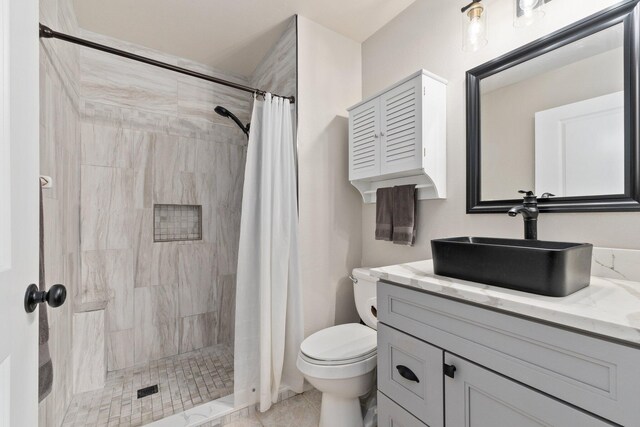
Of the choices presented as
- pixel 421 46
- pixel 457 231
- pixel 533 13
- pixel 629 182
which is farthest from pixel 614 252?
pixel 421 46

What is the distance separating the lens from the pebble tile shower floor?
1613 millimetres

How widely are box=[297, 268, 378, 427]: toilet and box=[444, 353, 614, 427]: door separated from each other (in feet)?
1.74

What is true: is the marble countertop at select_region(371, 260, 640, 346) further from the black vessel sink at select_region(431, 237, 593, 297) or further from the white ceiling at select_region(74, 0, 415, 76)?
the white ceiling at select_region(74, 0, 415, 76)

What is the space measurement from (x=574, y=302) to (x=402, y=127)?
1107mm

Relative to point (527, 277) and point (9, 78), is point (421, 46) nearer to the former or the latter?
point (527, 277)

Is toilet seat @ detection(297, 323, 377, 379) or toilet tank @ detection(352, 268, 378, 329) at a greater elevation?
toilet tank @ detection(352, 268, 378, 329)

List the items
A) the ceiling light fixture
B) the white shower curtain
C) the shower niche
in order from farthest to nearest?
the shower niche → the white shower curtain → the ceiling light fixture

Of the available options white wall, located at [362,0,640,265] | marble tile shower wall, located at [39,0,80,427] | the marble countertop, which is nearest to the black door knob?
marble tile shower wall, located at [39,0,80,427]

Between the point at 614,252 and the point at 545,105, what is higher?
the point at 545,105

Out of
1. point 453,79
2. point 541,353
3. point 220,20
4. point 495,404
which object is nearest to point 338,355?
point 495,404

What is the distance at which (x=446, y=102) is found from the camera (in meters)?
1.52

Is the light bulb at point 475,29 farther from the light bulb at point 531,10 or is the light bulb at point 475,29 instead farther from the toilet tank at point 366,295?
the toilet tank at point 366,295

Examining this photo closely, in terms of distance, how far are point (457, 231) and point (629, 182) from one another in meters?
0.64

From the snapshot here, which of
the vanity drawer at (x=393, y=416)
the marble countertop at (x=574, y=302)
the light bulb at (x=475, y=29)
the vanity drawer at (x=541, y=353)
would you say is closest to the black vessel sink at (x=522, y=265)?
the marble countertop at (x=574, y=302)
